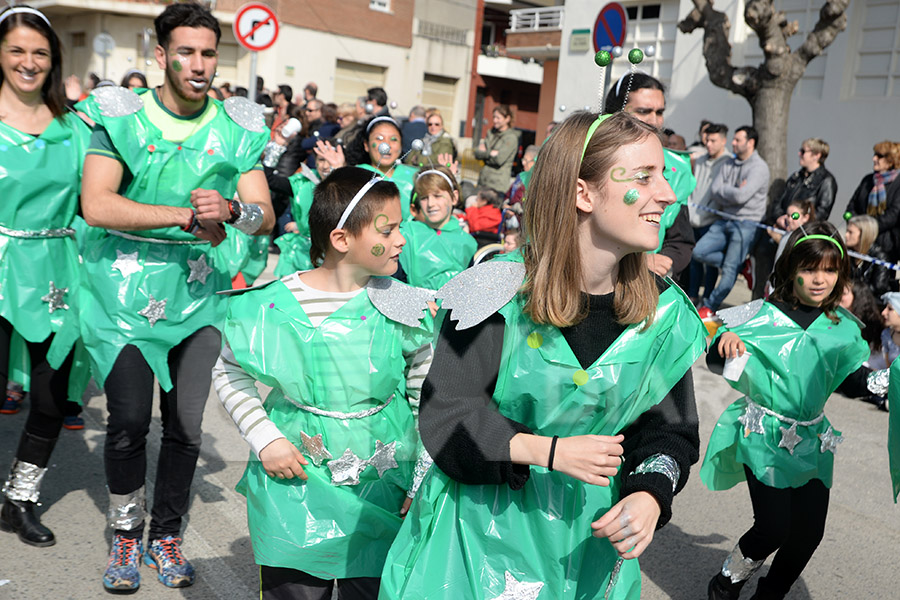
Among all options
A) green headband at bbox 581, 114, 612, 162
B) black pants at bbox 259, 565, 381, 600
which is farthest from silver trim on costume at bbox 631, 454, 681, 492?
black pants at bbox 259, 565, 381, 600

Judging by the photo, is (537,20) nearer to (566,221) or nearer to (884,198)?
(884,198)

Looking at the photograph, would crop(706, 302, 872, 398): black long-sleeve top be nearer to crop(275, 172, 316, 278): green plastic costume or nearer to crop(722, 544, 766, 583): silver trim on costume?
crop(722, 544, 766, 583): silver trim on costume

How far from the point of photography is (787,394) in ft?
11.8

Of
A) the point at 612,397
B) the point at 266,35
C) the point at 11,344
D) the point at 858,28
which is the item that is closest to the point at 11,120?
the point at 11,344

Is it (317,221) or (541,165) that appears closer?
(541,165)

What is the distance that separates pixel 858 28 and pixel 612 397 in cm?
1331

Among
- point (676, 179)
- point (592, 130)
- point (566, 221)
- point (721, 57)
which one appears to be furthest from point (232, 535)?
point (721, 57)

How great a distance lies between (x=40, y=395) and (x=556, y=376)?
280 cm

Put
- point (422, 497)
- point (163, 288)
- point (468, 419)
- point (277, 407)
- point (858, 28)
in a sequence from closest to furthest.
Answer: point (468, 419) → point (422, 497) → point (277, 407) → point (163, 288) → point (858, 28)

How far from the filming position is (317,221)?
2861 mm

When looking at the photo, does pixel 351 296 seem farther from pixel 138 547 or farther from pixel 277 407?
pixel 138 547

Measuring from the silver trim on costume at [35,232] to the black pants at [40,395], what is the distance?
0.37 m

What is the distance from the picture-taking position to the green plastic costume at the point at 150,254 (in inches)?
132

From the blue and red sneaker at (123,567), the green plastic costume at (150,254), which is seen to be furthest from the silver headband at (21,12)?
the blue and red sneaker at (123,567)
